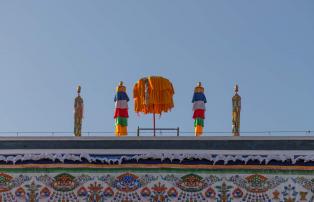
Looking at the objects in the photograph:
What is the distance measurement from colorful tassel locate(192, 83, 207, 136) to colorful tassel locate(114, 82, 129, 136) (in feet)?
5.47

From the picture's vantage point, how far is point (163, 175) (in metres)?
15.2

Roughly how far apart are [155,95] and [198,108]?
3.63 feet

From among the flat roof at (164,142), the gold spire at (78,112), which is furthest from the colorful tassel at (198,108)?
the gold spire at (78,112)

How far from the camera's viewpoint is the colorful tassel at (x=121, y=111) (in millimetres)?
17781

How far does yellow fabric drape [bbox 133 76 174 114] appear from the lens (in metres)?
17.9

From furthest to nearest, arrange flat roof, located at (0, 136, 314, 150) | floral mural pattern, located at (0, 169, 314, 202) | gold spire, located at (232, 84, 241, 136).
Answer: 1. gold spire, located at (232, 84, 241, 136)
2. flat roof, located at (0, 136, 314, 150)
3. floral mural pattern, located at (0, 169, 314, 202)

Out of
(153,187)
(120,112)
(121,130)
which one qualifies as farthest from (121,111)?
(153,187)

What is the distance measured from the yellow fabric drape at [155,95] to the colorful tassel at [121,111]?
34 centimetres

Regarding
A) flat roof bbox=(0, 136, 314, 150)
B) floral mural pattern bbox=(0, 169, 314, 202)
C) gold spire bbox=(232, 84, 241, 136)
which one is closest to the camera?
floral mural pattern bbox=(0, 169, 314, 202)

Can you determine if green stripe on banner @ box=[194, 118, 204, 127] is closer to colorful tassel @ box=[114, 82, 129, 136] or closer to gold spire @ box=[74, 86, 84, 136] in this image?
colorful tassel @ box=[114, 82, 129, 136]

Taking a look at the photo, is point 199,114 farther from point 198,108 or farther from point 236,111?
point 236,111

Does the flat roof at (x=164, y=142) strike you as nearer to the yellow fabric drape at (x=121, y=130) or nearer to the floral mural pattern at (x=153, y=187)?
the floral mural pattern at (x=153, y=187)

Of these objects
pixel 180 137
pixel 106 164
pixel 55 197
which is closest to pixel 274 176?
pixel 180 137

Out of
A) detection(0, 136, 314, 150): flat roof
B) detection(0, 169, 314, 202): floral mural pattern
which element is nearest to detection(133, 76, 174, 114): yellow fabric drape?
detection(0, 136, 314, 150): flat roof
